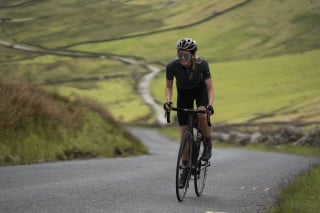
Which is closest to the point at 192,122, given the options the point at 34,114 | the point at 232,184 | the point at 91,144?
the point at 232,184

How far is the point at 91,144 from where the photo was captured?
19.3 metres

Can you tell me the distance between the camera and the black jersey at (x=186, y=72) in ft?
30.2

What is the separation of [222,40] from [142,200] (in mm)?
85118

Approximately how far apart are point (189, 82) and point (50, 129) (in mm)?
8828

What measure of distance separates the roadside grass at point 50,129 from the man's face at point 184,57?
22.2 ft

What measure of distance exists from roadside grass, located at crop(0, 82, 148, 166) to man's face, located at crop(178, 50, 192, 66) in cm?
676

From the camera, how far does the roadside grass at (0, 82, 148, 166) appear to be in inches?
612

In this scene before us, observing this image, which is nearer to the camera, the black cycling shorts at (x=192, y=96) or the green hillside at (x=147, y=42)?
the black cycling shorts at (x=192, y=96)

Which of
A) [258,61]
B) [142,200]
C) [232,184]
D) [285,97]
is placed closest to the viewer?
[142,200]

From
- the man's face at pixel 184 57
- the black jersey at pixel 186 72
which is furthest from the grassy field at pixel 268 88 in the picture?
the man's face at pixel 184 57

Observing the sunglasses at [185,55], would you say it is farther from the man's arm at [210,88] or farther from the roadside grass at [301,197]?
the roadside grass at [301,197]

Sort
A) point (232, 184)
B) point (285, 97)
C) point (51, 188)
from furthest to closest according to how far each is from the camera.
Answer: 1. point (285, 97)
2. point (232, 184)
3. point (51, 188)

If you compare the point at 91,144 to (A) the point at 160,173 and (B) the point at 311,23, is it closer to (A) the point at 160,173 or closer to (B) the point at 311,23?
(A) the point at 160,173

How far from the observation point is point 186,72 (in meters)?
9.27
